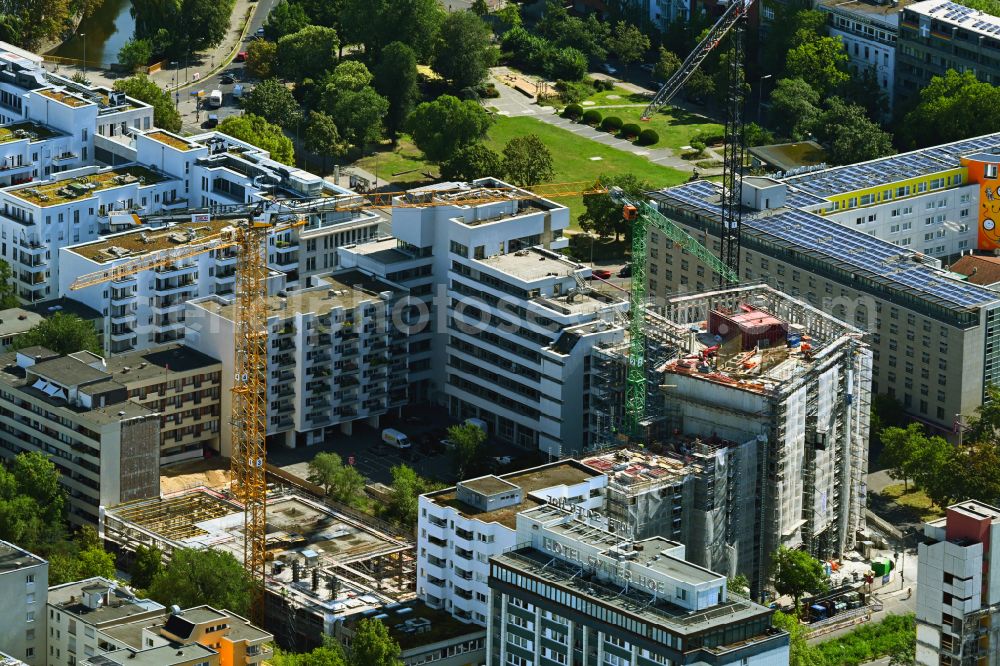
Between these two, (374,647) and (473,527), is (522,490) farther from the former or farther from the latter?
(374,647)

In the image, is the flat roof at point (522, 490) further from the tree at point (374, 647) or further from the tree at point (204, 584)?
the tree at point (204, 584)

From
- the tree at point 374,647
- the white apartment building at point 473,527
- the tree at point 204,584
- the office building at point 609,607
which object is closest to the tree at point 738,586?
the white apartment building at point 473,527

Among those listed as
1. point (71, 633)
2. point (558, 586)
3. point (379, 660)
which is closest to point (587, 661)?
point (558, 586)

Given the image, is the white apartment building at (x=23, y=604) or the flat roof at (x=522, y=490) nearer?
the white apartment building at (x=23, y=604)

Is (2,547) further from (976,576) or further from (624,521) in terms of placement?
(976,576)

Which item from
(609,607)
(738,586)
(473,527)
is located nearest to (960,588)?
(609,607)
